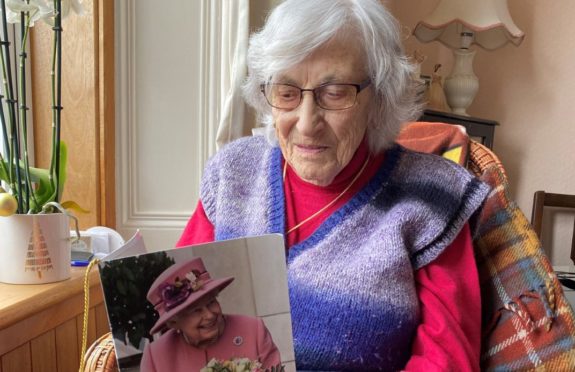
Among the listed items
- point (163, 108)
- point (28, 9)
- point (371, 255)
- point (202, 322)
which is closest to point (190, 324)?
point (202, 322)

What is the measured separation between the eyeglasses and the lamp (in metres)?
1.23

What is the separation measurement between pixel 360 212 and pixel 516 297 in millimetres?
322

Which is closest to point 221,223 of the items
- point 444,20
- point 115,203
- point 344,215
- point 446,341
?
point 344,215

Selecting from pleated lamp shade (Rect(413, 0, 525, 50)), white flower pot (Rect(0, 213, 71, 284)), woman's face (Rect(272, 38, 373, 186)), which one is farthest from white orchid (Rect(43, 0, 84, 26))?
pleated lamp shade (Rect(413, 0, 525, 50))

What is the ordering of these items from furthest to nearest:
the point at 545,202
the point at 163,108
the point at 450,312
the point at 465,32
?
the point at 545,202 → the point at 465,32 → the point at 163,108 → the point at 450,312

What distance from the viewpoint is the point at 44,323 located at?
1.05 meters

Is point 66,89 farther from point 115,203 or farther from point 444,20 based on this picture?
point 444,20

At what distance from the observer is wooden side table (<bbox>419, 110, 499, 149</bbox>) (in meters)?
1.82

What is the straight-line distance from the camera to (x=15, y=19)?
3.23ft

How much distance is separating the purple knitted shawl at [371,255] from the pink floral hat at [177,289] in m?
0.36

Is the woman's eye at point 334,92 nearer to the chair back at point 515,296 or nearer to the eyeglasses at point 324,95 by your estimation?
the eyeglasses at point 324,95

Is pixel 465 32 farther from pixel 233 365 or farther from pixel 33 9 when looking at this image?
pixel 233 365

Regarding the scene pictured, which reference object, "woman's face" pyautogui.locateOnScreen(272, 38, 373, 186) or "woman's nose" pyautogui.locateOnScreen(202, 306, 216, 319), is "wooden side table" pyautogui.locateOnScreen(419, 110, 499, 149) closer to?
"woman's face" pyautogui.locateOnScreen(272, 38, 373, 186)

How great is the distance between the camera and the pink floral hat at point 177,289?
53 cm
